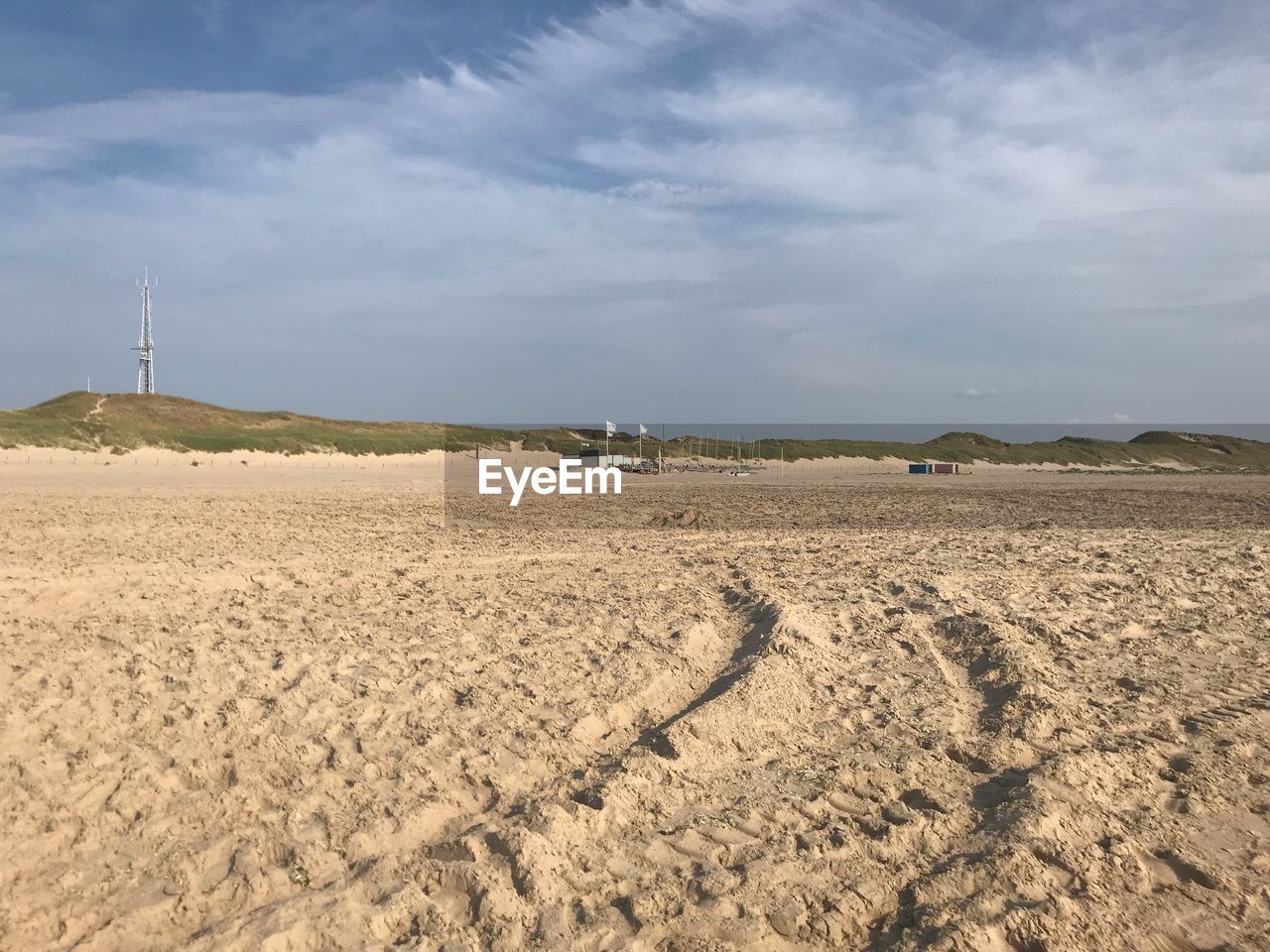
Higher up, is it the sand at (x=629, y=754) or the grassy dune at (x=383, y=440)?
the grassy dune at (x=383, y=440)

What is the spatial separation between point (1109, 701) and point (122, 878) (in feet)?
16.6

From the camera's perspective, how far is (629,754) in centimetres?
454

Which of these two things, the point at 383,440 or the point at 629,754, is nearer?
the point at 629,754

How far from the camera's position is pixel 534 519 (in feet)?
49.5

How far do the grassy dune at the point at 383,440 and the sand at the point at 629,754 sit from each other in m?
26.1

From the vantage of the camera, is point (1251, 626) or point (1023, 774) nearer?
point (1023, 774)

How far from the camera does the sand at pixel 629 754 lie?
3275 millimetres

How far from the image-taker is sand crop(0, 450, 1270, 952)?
3275mm

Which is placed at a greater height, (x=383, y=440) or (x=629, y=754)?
(x=383, y=440)

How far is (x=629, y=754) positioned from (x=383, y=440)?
122 ft

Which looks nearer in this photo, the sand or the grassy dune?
the sand

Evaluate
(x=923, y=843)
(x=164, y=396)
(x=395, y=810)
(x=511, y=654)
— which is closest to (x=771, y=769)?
(x=923, y=843)

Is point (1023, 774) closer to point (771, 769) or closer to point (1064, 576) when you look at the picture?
point (771, 769)

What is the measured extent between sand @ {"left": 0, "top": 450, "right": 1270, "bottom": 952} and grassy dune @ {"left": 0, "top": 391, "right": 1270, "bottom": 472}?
26078 mm
